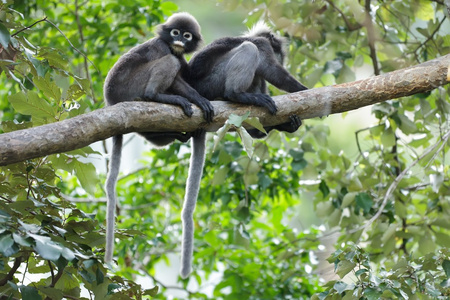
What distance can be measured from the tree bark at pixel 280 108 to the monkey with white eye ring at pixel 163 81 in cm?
13

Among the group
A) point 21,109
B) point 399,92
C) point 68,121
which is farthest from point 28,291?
point 399,92

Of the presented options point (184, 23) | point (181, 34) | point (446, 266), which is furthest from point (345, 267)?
point (184, 23)

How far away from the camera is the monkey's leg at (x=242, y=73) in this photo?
11.2 feet

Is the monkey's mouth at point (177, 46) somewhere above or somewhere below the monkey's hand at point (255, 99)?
above

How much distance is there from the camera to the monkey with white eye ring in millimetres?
3219

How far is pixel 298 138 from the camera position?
480 centimetres

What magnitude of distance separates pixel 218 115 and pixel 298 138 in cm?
173

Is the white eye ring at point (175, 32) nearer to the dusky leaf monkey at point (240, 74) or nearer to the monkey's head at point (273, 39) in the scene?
the dusky leaf monkey at point (240, 74)

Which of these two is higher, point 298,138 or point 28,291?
point 298,138

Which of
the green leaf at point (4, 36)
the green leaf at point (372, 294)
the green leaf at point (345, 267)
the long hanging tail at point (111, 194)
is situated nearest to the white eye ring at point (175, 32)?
the long hanging tail at point (111, 194)

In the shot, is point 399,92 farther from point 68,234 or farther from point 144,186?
point 144,186

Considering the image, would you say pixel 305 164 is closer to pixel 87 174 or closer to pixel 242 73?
pixel 242 73

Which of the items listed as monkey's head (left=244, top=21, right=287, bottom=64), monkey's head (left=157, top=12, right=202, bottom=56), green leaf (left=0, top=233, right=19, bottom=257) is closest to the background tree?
monkey's head (left=244, top=21, right=287, bottom=64)

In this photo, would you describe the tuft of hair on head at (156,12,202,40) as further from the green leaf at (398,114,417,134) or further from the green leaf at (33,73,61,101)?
the green leaf at (398,114,417,134)
